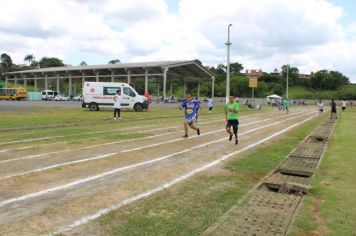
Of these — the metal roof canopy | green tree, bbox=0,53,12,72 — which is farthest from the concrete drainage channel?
green tree, bbox=0,53,12,72

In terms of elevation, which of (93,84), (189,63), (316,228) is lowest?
(316,228)

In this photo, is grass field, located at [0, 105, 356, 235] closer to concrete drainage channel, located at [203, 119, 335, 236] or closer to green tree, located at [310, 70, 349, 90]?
Result: concrete drainage channel, located at [203, 119, 335, 236]

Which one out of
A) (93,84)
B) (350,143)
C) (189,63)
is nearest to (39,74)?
(189,63)

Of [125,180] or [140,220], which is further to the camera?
[125,180]

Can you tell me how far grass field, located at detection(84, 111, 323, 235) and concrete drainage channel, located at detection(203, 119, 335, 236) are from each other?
184 mm

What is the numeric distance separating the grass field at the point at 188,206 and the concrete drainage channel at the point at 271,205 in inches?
7.2

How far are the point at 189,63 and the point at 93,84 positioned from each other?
30.0 m

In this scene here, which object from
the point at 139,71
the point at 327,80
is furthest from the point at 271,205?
the point at 327,80

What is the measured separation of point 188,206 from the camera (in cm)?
589

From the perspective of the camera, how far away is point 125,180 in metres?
7.42

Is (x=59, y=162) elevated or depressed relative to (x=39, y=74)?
depressed

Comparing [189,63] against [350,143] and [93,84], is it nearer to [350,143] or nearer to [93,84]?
[93,84]

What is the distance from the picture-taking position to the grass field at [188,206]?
16.1 feet

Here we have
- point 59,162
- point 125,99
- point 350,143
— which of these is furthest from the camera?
point 125,99
